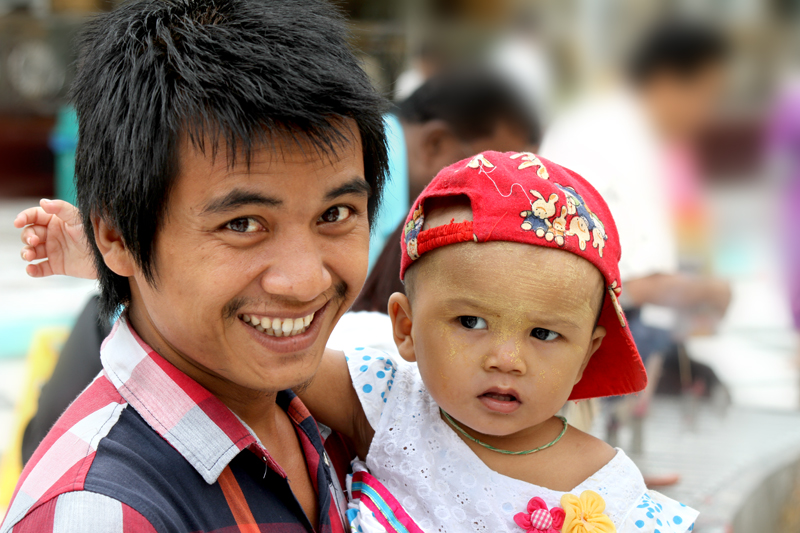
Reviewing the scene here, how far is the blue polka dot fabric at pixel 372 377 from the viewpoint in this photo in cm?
182

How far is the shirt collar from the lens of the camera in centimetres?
128

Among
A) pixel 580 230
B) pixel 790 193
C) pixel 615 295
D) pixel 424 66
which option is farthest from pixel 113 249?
pixel 790 193

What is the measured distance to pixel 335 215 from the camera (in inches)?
55.9

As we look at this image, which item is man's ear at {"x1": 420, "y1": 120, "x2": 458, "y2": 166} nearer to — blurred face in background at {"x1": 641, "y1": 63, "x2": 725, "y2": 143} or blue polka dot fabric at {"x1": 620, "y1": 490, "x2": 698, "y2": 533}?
blue polka dot fabric at {"x1": 620, "y1": 490, "x2": 698, "y2": 533}

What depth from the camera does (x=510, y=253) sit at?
1592mm

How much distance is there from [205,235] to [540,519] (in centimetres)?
96

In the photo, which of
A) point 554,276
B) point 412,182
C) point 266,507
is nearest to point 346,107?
point 554,276

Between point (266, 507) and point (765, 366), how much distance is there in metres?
6.71

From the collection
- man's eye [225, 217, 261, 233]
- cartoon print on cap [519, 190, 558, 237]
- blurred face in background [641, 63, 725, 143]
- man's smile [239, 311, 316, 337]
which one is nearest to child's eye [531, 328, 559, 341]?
cartoon print on cap [519, 190, 558, 237]

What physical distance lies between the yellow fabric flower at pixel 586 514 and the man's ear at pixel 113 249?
1.06m

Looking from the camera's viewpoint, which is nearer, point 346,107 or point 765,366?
point 346,107

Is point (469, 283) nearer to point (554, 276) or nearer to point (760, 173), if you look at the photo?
point (554, 276)

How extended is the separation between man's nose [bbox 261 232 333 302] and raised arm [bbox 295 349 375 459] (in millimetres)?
574

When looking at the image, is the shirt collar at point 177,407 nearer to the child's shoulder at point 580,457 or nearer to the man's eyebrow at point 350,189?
the man's eyebrow at point 350,189
